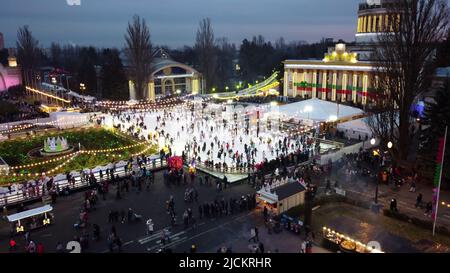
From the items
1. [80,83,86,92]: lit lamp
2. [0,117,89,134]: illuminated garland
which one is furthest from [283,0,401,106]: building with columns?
[80,83,86,92]: lit lamp

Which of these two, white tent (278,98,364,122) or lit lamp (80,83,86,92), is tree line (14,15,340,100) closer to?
lit lamp (80,83,86,92)

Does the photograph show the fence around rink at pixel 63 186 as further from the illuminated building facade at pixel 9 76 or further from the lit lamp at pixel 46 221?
the illuminated building facade at pixel 9 76

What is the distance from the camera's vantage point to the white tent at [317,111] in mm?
31531

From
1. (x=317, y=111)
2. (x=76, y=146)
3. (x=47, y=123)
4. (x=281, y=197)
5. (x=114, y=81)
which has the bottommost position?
(x=76, y=146)

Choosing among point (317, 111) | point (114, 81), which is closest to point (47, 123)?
point (114, 81)

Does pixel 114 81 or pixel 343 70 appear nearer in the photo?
pixel 343 70

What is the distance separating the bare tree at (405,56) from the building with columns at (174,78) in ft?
131

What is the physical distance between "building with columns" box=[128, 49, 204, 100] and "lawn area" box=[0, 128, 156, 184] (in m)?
25.7

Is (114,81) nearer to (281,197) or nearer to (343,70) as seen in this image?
(343,70)

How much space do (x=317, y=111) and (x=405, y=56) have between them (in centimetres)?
1277

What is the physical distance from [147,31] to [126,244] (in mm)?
39005

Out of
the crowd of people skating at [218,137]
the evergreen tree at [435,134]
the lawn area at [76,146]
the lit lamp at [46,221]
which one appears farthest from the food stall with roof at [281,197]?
the lawn area at [76,146]

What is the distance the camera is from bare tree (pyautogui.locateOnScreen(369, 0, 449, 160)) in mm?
19516

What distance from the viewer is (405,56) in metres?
20.0
